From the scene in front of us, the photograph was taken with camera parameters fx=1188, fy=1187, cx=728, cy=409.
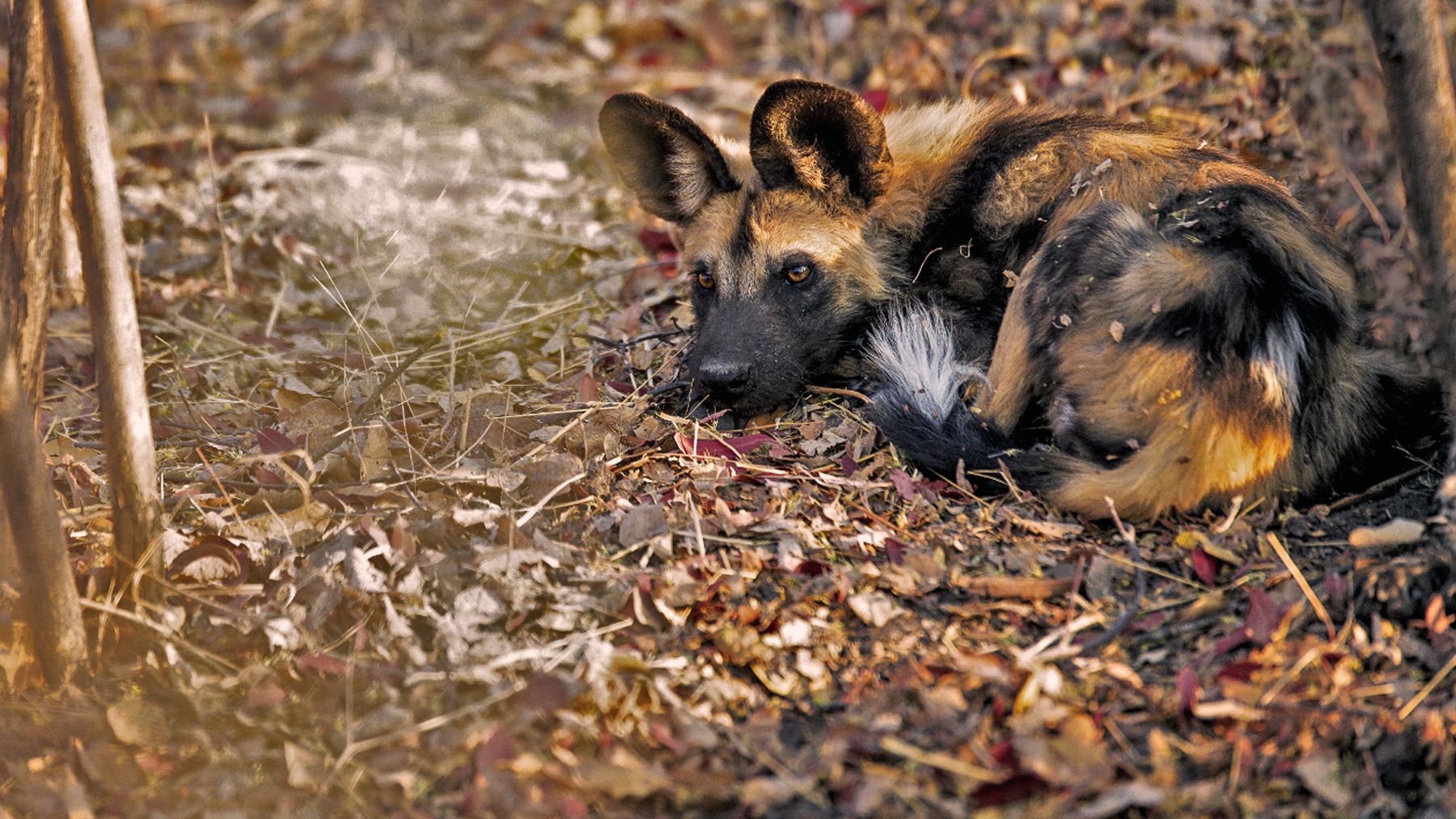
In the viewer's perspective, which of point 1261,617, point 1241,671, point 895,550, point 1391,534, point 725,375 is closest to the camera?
point 1241,671

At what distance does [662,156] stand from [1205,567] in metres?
2.09

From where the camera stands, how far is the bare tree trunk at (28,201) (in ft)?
7.79

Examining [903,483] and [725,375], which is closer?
[903,483]

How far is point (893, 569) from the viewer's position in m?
2.71

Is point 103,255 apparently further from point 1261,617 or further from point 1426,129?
point 1426,129

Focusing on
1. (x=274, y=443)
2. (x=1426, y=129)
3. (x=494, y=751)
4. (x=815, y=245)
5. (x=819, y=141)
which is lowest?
(x=494, y=751)

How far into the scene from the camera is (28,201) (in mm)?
2375

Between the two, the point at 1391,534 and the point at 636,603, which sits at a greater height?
the point at 1391,534

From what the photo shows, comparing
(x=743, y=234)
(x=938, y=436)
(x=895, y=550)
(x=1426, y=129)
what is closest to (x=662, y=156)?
(x=743, y=234)

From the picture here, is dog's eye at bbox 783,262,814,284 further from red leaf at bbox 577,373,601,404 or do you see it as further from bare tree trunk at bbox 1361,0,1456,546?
bare tree trunk at bbox 1361,0,1456,546

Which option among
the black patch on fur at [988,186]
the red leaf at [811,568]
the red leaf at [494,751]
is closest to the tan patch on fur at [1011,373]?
the black patch on fur at [988,186]

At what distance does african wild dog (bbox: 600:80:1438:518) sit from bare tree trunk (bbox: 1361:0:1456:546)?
43cm

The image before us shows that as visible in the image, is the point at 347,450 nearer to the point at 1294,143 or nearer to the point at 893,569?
the point at 893,569

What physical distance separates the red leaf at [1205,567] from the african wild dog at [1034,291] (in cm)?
16
